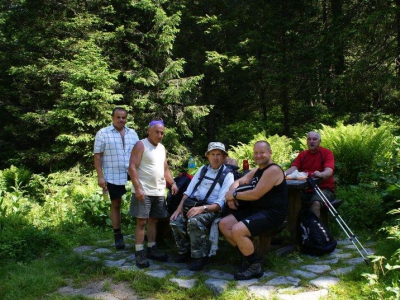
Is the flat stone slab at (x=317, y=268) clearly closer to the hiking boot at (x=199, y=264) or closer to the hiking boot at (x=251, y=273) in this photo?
the hiking boot at (x=251, y=273)

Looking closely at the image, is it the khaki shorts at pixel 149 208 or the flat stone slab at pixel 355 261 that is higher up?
the khaki shorts at pixel 149 208

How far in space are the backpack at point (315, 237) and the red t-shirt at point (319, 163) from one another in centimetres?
68

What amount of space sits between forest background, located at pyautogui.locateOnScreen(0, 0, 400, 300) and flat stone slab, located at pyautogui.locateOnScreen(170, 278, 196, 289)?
4417 mm

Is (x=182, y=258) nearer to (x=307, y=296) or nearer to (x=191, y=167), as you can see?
(x=307, y=296)

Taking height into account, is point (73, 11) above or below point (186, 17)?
below

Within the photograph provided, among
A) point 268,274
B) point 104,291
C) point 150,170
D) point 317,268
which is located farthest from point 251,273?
point 150,170

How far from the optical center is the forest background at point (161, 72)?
970 cm

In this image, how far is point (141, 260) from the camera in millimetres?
4145

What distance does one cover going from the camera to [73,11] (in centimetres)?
1127

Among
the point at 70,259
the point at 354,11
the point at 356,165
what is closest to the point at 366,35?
the point at 354,11

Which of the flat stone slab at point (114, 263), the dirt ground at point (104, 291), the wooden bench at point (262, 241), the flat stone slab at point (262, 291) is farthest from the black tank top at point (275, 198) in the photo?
the flat stone slab at point (114, 263)

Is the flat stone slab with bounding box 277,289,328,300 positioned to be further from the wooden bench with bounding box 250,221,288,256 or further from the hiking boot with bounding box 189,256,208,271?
the hiking boot with bounding box 189,256,208,271

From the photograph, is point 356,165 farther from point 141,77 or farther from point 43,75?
point 43,75

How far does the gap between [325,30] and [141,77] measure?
5.88m
